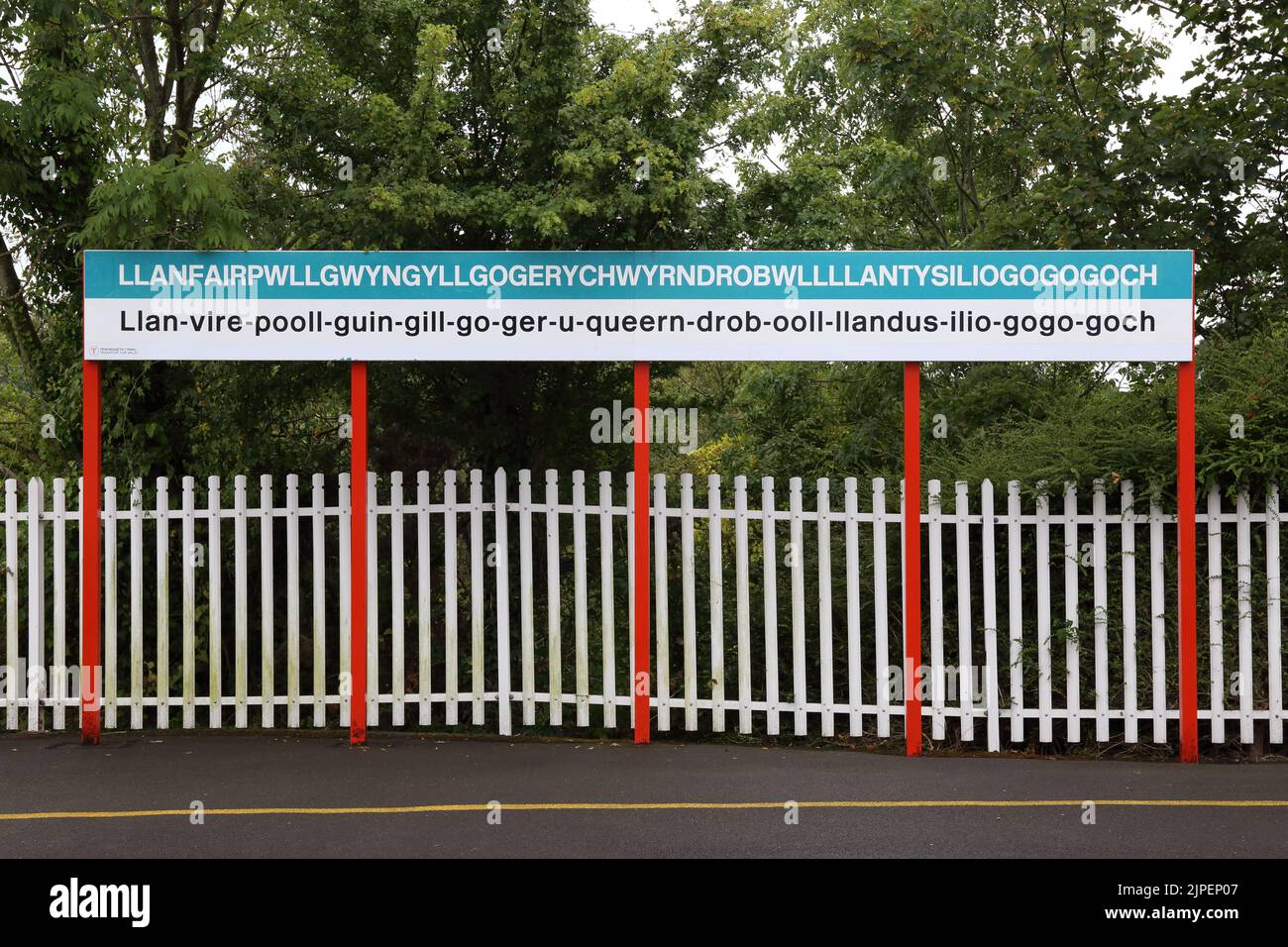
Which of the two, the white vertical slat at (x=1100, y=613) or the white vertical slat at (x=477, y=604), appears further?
the white vertical slat at (x=477, y=604)

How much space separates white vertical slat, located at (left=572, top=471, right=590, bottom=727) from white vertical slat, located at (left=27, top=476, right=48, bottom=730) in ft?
11.9

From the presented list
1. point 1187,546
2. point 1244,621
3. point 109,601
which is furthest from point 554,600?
point 1244,621

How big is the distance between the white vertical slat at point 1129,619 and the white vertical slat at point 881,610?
148 cm

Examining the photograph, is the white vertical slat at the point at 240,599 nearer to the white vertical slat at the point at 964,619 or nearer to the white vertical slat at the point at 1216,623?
the white vertical slat at the point at 964,619

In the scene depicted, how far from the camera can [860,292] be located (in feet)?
25.9

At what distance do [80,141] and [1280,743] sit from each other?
9.66 meters

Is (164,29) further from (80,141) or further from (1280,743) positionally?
(1280,743)

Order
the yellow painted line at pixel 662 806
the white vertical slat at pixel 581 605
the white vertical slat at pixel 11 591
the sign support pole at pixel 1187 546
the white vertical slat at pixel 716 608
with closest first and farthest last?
the yellow painted line at pixel 662 806 < the sign support pole at pixel 1187 546 < the white vertical slat at pixel 716 608 < the white vertical slat at pixel 581 605 < the white vertical slat at pixel 11 591

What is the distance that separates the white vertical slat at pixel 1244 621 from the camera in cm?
793

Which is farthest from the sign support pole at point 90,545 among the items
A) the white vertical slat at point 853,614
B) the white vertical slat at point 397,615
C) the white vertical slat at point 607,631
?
the white vertical slat at point 853,614

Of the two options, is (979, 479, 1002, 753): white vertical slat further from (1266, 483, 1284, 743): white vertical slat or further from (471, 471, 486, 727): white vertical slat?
(471, 471, 486, 727): white vertical slat

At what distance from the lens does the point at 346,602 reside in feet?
28.2

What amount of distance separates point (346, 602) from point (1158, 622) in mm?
5290
